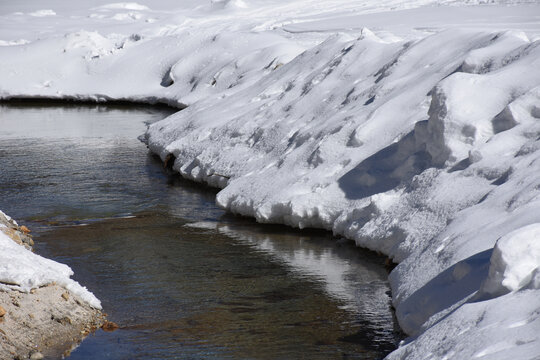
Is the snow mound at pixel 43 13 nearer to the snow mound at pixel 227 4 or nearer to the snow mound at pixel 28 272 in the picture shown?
the snow mound at pixel 227 4

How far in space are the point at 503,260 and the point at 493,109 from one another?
3.87 meters

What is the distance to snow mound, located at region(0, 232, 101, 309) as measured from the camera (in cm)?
592

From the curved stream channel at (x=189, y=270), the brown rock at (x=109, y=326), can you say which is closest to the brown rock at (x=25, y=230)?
the curved stream channel at (x=189, y=270)

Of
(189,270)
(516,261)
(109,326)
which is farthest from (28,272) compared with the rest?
(516,261)

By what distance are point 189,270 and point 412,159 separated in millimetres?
2754

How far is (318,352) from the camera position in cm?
563

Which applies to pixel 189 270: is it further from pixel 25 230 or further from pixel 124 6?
pixel 124 6

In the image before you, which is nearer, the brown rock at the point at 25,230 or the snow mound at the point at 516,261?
the snow mound at the point at 516,261

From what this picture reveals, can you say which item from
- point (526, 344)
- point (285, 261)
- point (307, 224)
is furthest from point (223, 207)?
point (526, 344)

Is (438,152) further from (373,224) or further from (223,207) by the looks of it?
(223,207)

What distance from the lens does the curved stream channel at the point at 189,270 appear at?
19.2 feet

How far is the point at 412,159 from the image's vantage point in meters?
8.48

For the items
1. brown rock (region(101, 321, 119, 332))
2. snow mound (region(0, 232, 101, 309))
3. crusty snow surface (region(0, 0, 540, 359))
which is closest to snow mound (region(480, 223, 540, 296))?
crusty snow surface (region(0, 0, 540, 359))

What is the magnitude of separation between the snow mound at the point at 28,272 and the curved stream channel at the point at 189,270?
33 cm
